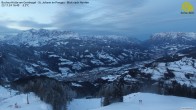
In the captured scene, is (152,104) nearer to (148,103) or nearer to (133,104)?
(148,103)

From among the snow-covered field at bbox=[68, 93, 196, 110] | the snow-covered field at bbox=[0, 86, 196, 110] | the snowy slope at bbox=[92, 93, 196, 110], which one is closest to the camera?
the snowy slope at bbox=[92, 93, 196, 110]

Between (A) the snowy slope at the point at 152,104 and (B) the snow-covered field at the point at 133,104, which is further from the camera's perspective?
(B) the snow-covered field at the point at 133,104

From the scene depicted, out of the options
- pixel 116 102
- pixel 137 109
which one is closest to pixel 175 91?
pixel 116 102

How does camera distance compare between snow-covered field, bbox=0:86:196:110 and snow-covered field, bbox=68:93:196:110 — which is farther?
snow-covered field, bbox=0:86:196:110

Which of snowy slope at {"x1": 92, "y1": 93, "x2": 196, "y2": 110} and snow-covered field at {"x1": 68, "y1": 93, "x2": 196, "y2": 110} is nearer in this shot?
snowy slope at {"x1": 92, "y1": 93, "x2": 196, "y2": 110}

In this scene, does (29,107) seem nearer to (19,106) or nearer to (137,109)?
(19,106)

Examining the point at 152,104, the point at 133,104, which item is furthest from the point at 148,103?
the point at 133,104

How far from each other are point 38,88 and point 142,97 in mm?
53372

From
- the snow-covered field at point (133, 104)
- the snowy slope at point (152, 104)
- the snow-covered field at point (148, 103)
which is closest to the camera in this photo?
the snowy slope at point (152, 104)

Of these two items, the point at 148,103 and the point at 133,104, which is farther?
the point at 148,103

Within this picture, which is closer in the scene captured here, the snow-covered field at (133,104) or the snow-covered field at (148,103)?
the snow-covered field at (148,103)

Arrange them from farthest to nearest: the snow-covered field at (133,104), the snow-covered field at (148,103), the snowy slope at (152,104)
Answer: the snow-covered field at (133,104)
the snow-covered field at (148,103)
the snowy slope at (152,104)

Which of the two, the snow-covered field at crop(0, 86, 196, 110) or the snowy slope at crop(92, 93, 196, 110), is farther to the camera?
the snow-covered field at crop(0, 86, 196, 110)

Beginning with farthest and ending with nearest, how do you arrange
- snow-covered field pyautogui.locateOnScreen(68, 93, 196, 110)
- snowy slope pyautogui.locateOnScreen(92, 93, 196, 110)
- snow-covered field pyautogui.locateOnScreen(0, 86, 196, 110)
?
snow-covered field pyautogui.locateOnScreen(0, 86, 196, 110) < snow-covered field pyautogui.locateOnScreen(68, 93, 196, 110) < snowy slope pyautogui.locateOnScreen(92, 93, 196, 110)
